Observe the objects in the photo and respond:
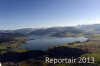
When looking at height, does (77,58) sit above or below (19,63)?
above

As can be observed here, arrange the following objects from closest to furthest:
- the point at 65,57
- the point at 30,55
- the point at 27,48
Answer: the point at 65,57
the point at 30,55
the point at 27,48

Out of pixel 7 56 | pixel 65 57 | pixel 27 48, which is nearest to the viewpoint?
pixel 65 57

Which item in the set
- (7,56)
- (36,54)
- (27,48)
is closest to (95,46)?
(36,54)

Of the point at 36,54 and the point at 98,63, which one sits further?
the point at 36,54

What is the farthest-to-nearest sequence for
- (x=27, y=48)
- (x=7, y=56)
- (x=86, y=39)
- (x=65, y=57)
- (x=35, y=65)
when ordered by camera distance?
(x=86, y=39), (x=27, y=48), (x=7, y=56), (x=35, y=65), (x=65, y=57)

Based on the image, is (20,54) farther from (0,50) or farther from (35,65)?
(35,65)

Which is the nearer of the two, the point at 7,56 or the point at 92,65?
the point at 92,65

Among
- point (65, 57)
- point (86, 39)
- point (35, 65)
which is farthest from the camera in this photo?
point (86, 39)

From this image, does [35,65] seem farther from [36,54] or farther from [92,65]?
[92,65]

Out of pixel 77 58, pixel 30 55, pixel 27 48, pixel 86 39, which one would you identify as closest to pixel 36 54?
pixel 30 55
